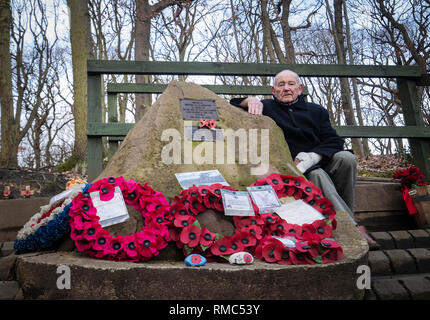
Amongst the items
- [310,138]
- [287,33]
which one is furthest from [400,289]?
[287,33]

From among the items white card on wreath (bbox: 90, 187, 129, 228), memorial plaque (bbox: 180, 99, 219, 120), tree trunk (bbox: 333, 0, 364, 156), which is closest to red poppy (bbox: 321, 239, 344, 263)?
white card on wreath (bbox: 90, 187, 129, 228)

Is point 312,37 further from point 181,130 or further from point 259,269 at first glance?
point 259,269

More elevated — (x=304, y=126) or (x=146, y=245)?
(x=304, y=126)

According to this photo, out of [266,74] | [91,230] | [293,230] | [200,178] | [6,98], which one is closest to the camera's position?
[91,230]

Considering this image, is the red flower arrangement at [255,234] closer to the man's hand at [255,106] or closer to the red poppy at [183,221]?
the red poppy at [183,221]

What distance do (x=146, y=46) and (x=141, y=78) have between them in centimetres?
92

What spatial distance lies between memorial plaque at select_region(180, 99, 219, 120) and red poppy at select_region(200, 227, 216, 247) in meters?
1.29

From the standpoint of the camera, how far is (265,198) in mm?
2195

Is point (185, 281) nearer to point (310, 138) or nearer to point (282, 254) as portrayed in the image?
point (282, 254)

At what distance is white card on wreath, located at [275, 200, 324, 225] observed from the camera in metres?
2.08

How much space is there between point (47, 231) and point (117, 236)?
451 millimetres

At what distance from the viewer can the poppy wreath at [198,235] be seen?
1.80m

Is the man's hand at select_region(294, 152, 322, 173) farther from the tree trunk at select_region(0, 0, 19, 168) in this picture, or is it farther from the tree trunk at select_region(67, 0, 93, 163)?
the tree trunk at select_region(0, 0, 19, 168)
